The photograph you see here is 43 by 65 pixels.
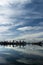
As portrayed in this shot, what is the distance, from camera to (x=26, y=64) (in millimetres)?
28375

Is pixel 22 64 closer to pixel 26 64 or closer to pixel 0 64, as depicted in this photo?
pixel 26 64

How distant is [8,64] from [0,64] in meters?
1.72

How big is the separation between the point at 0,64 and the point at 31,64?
21.4ft

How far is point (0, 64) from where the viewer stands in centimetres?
2911

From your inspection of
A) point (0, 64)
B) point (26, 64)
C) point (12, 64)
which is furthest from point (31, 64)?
point (0, 64)

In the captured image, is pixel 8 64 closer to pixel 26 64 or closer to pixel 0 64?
pixel 0 64

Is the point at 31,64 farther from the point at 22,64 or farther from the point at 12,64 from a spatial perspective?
the point at 12,64

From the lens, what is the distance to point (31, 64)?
28.5 metres

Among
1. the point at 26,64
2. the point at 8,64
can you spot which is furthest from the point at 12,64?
the point at 26,64

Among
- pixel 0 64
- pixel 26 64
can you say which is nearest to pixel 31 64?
pixel 26 64

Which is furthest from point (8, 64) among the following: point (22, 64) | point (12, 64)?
point (22, 64)

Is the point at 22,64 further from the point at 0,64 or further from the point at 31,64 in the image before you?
the point at 0,64

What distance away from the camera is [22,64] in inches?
1120

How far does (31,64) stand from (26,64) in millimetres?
1044
